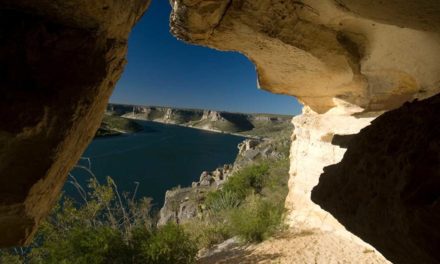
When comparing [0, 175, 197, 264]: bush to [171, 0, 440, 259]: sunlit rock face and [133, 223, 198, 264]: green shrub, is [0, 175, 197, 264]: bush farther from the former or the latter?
[171, 0, 440, 259]: sunlit rock face

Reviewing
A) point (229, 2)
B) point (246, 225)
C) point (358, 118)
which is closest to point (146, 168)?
point (246, 225)

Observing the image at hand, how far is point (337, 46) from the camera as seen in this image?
5.56m

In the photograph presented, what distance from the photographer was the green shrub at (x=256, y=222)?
34.6 ft

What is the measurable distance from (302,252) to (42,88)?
798 cm

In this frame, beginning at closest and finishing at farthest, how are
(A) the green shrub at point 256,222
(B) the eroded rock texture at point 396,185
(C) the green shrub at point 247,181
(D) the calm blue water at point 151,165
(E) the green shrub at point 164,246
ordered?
(B) the eroded rock texture at point 396,185 → (E) the green shrub at point 164,246 → (A) the green shrub at point 256,222 → (C) the green shrub at point 247,181 → (D) the calm blue water at point 151,165

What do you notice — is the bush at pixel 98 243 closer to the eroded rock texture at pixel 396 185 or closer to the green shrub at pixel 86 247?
the green shrub at pixel 86 247

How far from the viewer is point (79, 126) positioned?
249 centimetres

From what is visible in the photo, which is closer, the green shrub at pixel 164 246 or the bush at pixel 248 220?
the green shrub at pixel 164 246

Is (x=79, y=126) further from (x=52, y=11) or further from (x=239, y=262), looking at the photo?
(x=239, y=262)

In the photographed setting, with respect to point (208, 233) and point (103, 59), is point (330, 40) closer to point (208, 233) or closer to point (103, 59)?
point (103, 59)

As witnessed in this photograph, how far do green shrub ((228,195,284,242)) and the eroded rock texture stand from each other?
8075mm

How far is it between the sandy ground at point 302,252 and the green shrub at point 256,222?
0.51m

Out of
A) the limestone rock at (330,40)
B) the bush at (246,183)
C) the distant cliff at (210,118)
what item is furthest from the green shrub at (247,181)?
the distant cliff at (210,118)

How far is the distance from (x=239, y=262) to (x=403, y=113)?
7504 millimetres
